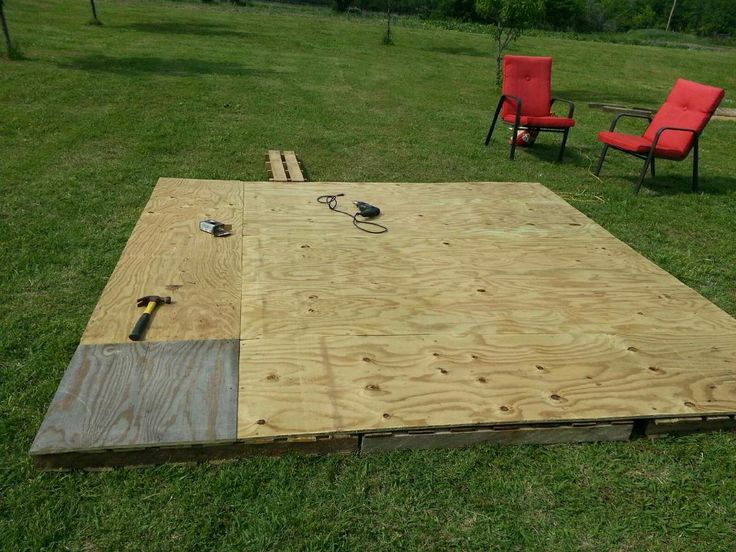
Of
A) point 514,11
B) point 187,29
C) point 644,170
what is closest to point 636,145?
point 644,170

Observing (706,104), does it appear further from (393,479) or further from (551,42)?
(551,42)

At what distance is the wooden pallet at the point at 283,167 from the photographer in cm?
479

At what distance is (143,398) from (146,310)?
54cm

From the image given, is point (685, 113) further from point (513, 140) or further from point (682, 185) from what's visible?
point (513, 140)

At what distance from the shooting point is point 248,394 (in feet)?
6.56

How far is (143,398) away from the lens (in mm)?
1954

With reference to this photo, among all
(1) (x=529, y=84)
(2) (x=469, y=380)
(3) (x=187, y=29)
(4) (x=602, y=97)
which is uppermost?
(1) (x=529, y=84)

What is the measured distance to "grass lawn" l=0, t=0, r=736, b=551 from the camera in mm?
1724

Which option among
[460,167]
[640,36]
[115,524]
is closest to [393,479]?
[115,524]

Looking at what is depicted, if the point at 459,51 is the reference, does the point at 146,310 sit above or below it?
above

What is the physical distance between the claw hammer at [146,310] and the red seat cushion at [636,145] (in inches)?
180

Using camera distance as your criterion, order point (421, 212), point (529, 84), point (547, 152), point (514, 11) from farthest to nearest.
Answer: point (514, 11)
point (547, 152)
point (529, 84)
point (421, 212)

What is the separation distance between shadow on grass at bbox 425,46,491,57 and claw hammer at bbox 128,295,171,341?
53.3ft

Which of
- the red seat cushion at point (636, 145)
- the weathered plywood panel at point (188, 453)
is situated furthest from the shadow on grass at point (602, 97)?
the weathered plywood panel at point (188, 453)
